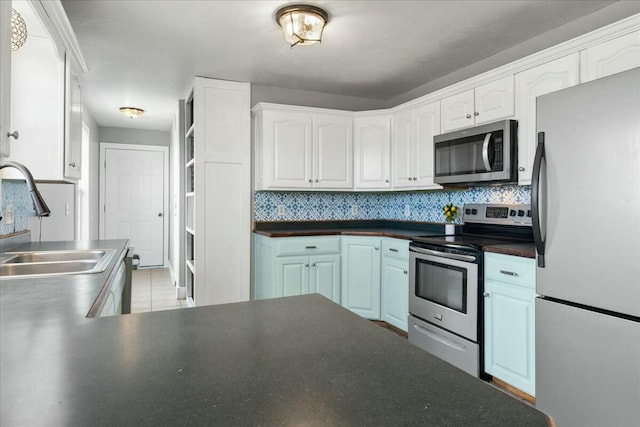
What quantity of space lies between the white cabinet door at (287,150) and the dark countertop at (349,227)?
1.51 ft

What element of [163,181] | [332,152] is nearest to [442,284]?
[332,152]

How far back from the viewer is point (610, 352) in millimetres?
1677

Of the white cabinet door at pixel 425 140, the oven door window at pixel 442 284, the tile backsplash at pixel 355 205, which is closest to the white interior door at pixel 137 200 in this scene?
the tile backsplash at pixel 355 205

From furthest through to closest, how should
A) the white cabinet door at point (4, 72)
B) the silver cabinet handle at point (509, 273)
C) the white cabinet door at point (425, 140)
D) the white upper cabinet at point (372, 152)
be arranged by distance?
the white upper cabinet at point (372, 152)
the white cabinet door at point (425, 140)
the silver cabinet handle at point (509, 273)
the white cabinet door at point (4, 72)

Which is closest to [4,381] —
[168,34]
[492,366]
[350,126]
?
[492,366]

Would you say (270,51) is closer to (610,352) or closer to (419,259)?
(419,259)

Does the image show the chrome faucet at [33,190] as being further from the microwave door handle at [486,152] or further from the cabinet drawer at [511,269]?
the microwave door handle at [486,152]

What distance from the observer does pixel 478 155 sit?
2816mm

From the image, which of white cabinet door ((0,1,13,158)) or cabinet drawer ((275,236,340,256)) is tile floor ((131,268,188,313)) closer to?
cabinet drawer ((275,236,340,256))

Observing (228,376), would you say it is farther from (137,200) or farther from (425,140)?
(137,200)

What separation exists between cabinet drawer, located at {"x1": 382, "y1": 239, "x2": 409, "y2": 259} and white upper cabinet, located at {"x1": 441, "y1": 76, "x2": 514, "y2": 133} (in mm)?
988

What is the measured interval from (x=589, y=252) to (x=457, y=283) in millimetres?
936

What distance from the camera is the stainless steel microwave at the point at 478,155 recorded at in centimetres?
262

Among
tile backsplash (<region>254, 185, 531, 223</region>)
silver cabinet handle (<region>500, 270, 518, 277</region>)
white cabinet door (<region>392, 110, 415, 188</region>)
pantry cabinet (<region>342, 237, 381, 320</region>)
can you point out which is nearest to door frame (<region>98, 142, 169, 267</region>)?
tile backsplash (<region>254, 185, 531, 223</region>)
